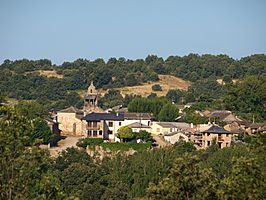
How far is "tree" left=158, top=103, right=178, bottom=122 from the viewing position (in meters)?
53.6

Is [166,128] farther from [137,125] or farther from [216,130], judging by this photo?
[216,130]

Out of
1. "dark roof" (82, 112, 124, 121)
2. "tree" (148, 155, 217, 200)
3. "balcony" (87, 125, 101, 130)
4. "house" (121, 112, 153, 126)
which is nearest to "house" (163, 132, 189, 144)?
"house" (121, 112, 153, 126)

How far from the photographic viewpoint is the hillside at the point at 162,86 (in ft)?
257

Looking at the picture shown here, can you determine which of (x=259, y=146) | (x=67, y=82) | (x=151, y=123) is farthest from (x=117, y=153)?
(x=67, y=82)

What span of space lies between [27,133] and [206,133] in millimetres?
31885

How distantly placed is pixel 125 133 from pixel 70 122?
6.49 metres

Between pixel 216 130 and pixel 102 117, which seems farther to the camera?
pixel 102 117

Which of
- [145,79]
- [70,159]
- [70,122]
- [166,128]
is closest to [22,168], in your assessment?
[70,159]

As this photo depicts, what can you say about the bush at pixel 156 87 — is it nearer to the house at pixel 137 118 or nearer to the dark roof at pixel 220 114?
the dark roof at pixel 220 114

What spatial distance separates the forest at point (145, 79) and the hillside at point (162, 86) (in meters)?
1.06

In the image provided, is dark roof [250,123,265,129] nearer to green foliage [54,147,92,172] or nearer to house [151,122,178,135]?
house [151,122,178,135]

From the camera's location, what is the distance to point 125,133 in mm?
46594

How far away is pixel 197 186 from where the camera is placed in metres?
15.7

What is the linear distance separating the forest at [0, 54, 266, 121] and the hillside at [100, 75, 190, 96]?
1.06 metres
